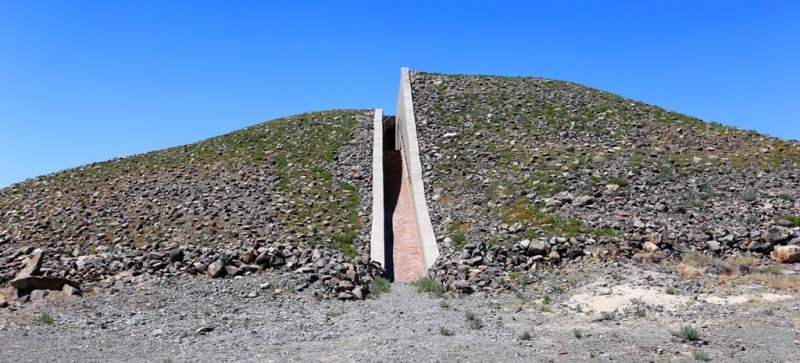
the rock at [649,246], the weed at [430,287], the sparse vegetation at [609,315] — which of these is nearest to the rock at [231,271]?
the weed at [430,287]

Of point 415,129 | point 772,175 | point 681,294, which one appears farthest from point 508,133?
point 681,294

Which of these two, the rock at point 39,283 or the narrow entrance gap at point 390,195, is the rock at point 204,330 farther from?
the narrow entrance gap at point 390,195

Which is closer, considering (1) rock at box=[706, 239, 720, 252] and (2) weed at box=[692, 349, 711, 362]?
(2) weed at box=[692, 349, 711, 362]

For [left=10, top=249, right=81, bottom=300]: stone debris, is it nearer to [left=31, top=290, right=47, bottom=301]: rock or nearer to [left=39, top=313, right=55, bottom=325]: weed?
[left=31, top=290, right=47, bottom=301]: rock

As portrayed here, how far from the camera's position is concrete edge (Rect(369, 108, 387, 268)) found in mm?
15129

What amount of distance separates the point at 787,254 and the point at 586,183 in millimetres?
6099

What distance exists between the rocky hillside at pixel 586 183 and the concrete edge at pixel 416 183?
0.97 ft

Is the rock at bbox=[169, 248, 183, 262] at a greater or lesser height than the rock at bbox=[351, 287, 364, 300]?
greater

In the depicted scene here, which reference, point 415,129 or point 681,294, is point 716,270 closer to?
point 681,294

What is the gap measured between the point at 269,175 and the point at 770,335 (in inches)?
648

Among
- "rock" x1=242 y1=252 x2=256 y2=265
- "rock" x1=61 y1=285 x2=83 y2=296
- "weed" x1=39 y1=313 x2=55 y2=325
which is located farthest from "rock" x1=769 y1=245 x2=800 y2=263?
"rock" x1=61 y1=285 x2=83 y2=296

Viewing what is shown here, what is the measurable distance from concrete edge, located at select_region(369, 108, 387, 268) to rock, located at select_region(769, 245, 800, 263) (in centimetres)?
890

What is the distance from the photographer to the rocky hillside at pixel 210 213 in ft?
42.9

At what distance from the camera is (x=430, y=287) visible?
12.2m
